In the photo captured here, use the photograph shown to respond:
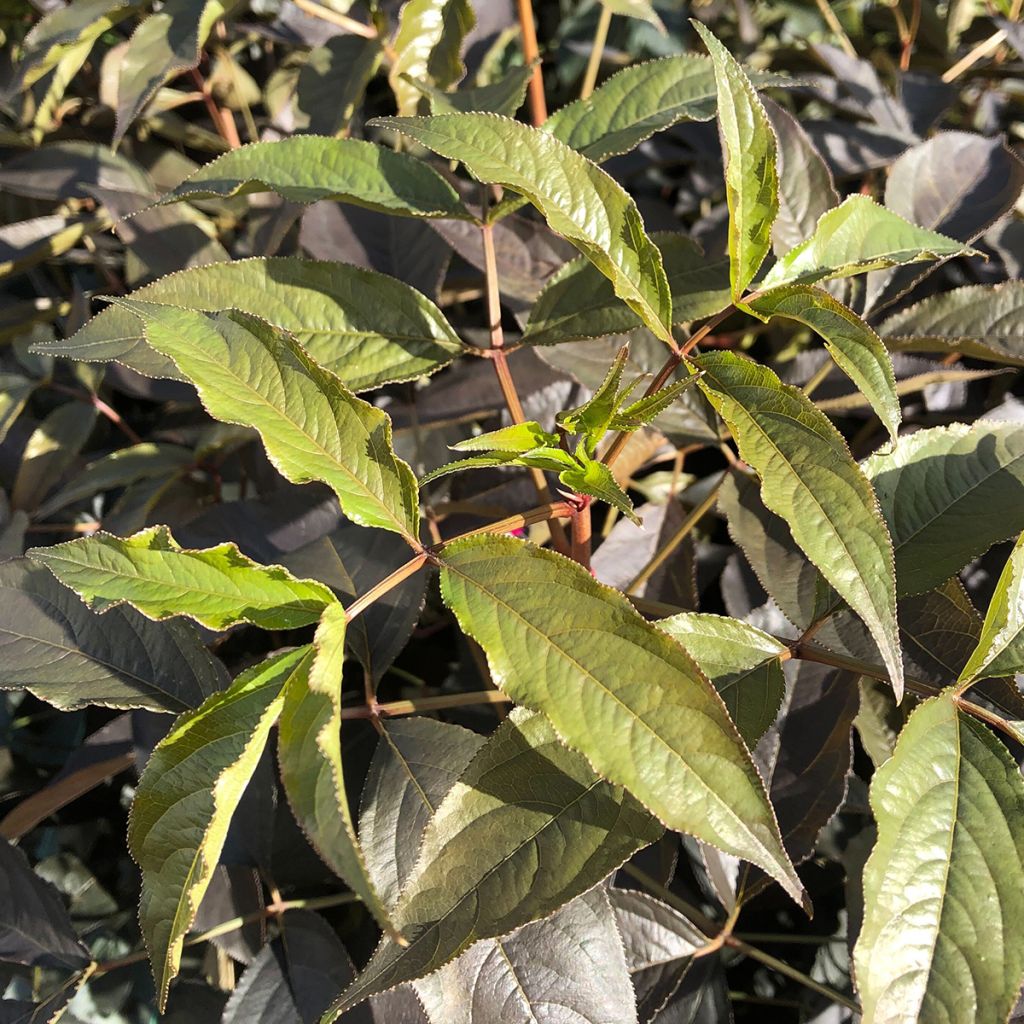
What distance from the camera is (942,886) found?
54cm

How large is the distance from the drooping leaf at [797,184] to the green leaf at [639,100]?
0.11 metres

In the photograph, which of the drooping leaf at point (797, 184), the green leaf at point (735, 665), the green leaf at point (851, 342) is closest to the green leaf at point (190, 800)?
the green leaf at point (735, 665)

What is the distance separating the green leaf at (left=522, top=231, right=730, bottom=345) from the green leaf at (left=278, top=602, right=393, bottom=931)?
0.37 meters

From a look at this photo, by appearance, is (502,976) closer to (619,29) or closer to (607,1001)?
(607,1001)

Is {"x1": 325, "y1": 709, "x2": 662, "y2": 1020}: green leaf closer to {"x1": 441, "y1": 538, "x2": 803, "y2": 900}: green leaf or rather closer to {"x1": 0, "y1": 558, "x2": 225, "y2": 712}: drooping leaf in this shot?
{"x1": 441, "y1": 538, "x2": 803, "y2": 900}: green leaf

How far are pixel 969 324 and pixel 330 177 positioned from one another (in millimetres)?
631

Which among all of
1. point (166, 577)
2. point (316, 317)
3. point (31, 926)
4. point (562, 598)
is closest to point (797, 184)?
point (316, 317)

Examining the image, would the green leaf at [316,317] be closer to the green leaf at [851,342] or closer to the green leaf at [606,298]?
the green leaf at [606,298]

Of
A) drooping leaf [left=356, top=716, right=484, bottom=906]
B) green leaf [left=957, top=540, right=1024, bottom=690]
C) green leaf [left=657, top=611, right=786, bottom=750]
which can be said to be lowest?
drooping leaf [left=356, top=716, right=484, bottom=906]

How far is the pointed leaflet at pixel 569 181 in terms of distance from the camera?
0.63 m

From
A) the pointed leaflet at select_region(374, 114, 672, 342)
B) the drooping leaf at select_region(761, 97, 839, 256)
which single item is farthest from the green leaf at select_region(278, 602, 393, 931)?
the drooping leaf at select_region(761, 97, 839, 256)

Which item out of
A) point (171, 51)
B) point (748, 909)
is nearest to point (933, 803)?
point (748, 909)

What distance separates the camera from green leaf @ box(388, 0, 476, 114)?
982mm

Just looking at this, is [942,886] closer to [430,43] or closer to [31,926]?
[31,926]
